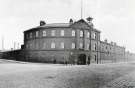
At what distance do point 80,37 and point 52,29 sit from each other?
8.40 meters

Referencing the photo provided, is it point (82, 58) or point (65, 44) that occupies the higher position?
point (65, 44)

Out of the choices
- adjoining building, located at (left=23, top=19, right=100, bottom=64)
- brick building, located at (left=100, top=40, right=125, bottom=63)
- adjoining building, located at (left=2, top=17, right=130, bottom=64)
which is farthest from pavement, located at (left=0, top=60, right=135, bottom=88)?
brick building, located at (left=100, top=40, right=125, bottom=63)

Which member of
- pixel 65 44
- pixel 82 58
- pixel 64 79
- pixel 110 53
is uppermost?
pixel 65 44

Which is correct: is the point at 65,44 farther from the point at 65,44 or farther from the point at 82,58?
the point at 82,58

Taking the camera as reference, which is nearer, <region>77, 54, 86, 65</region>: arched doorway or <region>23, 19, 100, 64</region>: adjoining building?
<region>23, 19, 100, 64</region>: adjoining building

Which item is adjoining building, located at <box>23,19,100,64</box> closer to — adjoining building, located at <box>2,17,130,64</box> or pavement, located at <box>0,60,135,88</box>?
adjoining building, located at <box>2,17,130,64</box>

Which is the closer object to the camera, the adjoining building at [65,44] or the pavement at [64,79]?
the pavement at [64,79]

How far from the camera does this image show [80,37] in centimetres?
4456

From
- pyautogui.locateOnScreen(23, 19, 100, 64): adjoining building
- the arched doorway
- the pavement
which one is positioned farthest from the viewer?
the arched doorway

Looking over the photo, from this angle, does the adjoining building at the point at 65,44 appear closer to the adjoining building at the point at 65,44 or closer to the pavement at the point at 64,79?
the adjoining building at the point at 65,44

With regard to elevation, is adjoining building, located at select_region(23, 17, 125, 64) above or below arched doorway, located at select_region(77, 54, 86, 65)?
above

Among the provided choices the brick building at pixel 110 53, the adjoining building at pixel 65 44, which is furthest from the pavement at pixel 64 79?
the brick building at pixel 110 53

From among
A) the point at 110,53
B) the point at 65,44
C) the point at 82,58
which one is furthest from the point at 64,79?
the point at 110,53

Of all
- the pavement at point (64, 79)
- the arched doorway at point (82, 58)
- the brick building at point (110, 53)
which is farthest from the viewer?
the brick building at point (110, 53)
